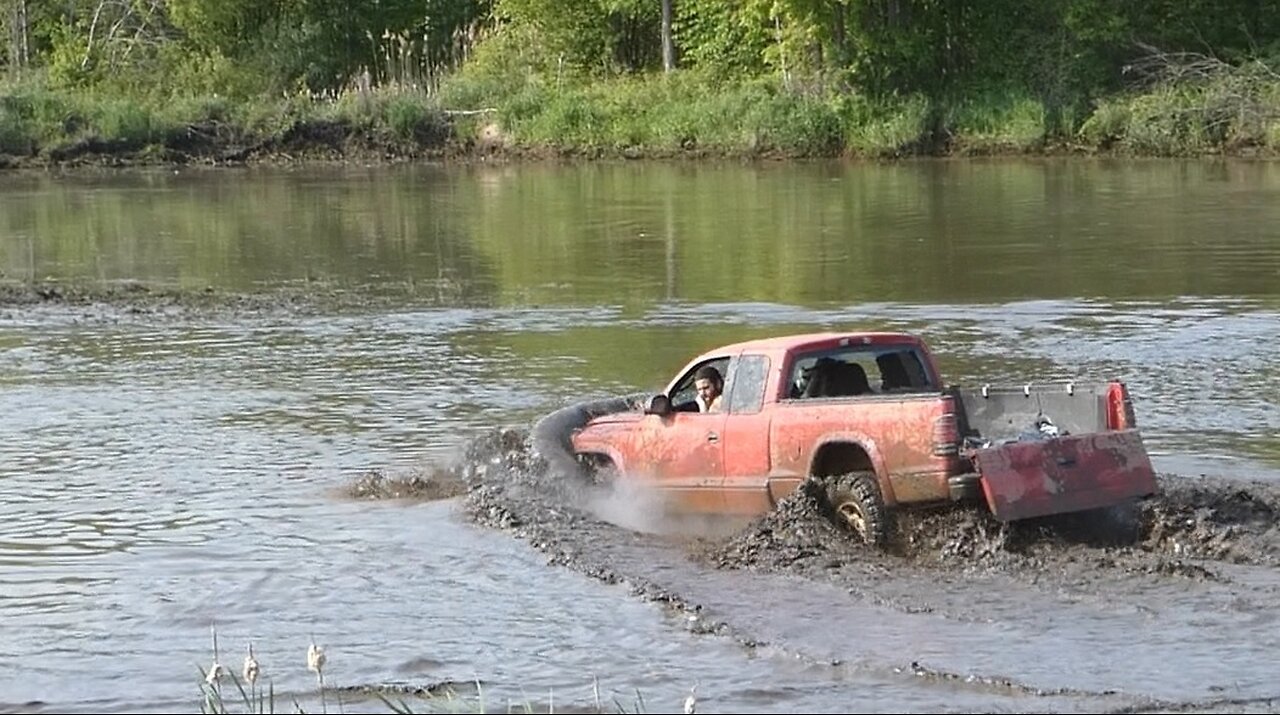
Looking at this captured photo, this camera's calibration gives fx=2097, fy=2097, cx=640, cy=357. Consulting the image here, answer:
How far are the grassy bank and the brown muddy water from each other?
13865mm

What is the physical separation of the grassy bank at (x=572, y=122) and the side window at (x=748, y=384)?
37.2 meters

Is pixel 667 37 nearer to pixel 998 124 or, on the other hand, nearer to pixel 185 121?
pixel 998 124

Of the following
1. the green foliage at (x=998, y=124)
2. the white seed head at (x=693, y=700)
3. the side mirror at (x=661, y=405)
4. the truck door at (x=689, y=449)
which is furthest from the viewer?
the green foliage at (x=998, y=124)

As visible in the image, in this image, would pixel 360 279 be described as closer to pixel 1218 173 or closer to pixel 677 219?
pixel 677 219

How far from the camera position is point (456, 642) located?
1163 cm

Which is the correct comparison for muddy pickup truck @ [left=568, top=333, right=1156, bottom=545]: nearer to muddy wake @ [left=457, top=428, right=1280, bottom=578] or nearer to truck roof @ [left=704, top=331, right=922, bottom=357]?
truck roof @ [left=704, top=331, right=922, bottom=357]

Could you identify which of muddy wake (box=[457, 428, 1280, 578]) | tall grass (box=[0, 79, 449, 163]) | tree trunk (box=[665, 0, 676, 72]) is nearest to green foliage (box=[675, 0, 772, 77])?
tree trunk (box=[665, 0, 676, 72])

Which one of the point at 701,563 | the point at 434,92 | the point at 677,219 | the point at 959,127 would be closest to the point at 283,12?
the point at 434,92

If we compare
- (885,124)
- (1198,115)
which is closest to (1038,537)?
(1198,115)

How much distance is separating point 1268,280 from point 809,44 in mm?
31070

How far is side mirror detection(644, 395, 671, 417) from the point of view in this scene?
14844 millimetres

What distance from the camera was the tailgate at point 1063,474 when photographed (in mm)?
12336

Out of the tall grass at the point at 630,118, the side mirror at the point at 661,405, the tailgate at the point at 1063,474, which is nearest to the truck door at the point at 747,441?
the side mirror at the point at 661,405

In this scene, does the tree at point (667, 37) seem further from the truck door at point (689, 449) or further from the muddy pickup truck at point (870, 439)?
the truck door at point (689, 449)
